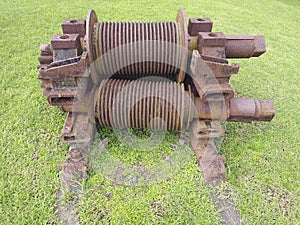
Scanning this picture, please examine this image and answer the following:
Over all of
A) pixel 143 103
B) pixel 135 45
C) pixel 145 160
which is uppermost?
pixel 135 45

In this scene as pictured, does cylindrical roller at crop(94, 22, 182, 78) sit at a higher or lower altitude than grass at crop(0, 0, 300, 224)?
higher

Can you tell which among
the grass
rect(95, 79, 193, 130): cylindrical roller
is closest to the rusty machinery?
rect(95, 79, 193, 130): cylindrical roller

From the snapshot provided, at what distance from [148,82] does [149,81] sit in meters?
0.05

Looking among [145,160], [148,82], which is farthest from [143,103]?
[145,160]

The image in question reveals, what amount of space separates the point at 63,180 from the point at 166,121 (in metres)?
Answer: 1.09

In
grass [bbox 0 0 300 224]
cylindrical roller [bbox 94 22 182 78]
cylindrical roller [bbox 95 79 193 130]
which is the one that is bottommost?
grass [bbox 0 0 300 224]

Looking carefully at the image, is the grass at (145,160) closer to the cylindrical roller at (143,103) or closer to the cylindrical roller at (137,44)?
the cylindrical roller at (143,103)

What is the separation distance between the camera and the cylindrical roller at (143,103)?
104 inches

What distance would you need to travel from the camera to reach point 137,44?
2732mm

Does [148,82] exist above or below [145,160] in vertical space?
above

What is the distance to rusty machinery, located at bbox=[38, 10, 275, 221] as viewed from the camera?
99.0 inches

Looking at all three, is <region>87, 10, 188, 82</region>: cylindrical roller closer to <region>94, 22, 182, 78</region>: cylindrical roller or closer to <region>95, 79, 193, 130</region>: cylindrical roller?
<region>94, 22, 182, 78</region>: cylindrical roller

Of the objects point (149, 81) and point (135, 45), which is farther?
point (149, 81)

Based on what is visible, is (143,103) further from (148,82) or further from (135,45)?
(135,45)
